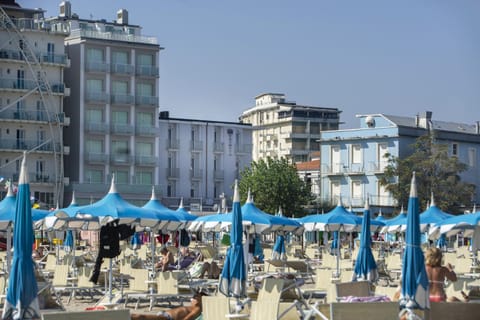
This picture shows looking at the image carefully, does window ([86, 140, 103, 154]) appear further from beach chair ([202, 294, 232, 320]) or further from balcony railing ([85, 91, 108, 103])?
beach chair ([202, 294, 232, 320])

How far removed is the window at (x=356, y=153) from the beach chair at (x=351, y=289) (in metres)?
64.0

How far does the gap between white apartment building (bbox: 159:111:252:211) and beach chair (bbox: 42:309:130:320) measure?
7274cm

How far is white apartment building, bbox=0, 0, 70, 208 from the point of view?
73312 mm

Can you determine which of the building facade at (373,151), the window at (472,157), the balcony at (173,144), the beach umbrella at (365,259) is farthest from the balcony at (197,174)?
the beach umbrella at (365,259)

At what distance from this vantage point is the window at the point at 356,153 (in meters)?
81.1

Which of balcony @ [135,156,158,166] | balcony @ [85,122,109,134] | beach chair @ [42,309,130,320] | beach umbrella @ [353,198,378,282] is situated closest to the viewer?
beach chair @ [42,309,130,320]

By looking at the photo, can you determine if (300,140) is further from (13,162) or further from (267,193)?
(13,162)

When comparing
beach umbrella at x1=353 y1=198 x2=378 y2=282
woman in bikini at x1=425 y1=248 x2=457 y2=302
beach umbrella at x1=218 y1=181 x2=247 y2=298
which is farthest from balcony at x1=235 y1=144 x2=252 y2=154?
woman in bikini at x1=425 y1=248 x2=457 y2=302

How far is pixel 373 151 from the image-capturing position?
80000mm

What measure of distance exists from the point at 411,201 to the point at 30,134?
6107cm

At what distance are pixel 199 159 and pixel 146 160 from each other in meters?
9.83

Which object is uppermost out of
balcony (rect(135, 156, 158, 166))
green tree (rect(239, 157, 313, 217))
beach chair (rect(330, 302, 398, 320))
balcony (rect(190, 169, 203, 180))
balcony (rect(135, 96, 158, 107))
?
balcony (rect(135, 96, 158, 107))

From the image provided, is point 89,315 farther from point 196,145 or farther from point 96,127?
point 196,145

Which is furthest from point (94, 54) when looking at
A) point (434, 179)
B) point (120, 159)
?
point (434, 179)
